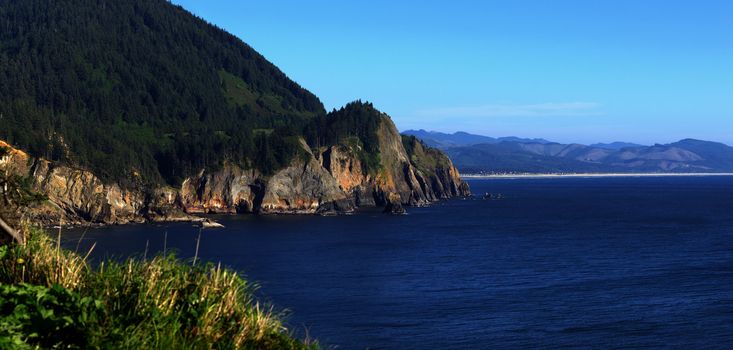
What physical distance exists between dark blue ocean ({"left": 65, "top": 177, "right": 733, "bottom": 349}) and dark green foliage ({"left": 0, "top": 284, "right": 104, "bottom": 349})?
381 centimetres

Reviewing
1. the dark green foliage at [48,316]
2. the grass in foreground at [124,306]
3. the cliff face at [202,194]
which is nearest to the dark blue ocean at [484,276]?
the grass in foreground at [124,306]

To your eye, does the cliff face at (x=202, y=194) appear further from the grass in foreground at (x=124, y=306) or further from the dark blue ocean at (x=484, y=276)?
the grass in foreground at (x=124, y=306)

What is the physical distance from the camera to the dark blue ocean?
200 feet

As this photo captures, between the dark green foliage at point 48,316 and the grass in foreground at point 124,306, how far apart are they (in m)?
0.02

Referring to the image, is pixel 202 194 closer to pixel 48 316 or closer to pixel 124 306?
pixel 124 306

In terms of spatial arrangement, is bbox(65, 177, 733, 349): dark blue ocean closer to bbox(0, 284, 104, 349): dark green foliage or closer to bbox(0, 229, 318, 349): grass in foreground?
bbox(0, 229, 318, 349): grass in foreground

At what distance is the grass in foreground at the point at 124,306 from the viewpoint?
13.0 metres

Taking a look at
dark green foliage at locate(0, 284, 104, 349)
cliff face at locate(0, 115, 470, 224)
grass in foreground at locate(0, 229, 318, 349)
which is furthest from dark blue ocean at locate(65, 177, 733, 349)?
cliff face at locate(0, 115, 470, 224)

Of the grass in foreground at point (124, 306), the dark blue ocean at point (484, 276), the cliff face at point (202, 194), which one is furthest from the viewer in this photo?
the cliff face at point (202, 194)

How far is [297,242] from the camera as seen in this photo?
124375 millimetres

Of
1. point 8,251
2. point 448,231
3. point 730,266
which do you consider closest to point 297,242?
point 448,231

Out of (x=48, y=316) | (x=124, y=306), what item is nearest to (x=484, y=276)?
(x=124, y=306)

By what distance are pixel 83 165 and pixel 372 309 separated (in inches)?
4195

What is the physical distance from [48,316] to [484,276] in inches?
3113
